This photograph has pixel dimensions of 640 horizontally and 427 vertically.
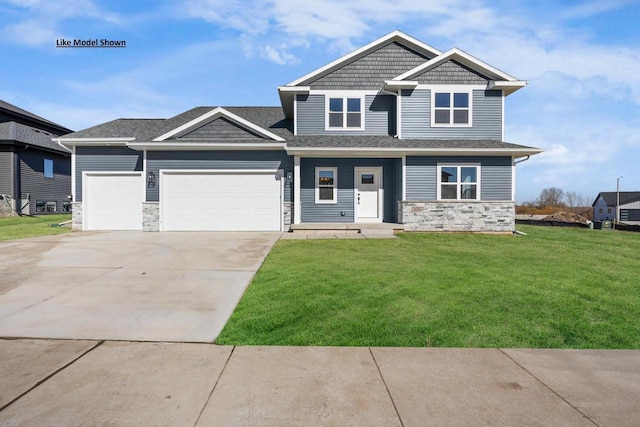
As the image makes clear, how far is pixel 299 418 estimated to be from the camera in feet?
7.10

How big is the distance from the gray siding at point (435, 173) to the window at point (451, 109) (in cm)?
182

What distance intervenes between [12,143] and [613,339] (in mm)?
29006

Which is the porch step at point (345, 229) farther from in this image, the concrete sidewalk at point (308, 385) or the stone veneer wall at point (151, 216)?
the concrete sidewalk at point (308, 385)

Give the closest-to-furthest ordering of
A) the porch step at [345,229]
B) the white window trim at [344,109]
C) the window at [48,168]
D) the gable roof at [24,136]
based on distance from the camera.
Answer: the porch step at [345,229] < the white window trim at [344,109] < the gable roof at [24,136] < the window at [48,168]

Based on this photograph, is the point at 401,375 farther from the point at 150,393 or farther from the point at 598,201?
the point at 598,201

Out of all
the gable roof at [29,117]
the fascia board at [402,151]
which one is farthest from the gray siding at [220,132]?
the gable roof at [29,117]

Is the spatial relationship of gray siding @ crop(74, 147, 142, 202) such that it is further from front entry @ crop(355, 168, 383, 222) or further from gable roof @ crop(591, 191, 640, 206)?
gable roof @ crop(591, 191, 640, 206)

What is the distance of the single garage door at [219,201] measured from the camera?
12789mm

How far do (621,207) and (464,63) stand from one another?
59026mm

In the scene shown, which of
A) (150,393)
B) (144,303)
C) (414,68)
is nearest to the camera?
(150,393)

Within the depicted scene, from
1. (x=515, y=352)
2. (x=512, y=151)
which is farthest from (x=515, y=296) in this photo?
(x=512, y=151)

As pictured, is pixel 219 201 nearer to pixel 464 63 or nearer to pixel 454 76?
pixel 454 76

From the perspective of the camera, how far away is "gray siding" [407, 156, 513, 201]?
41.8 feet

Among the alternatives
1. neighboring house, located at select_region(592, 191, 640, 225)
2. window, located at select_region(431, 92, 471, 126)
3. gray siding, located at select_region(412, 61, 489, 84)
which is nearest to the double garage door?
window, located at select_region(431, 92, 471, 126)
